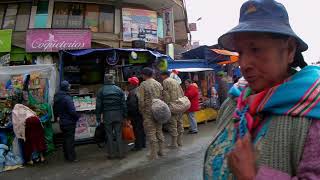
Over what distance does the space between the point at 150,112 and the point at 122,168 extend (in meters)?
1.33

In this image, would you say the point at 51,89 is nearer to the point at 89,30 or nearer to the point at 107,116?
the point at 107,116

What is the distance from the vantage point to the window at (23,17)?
48.9ft

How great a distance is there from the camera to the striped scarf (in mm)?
1334

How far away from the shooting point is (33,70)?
33.3ft

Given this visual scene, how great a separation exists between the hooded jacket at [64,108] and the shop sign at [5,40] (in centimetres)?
553

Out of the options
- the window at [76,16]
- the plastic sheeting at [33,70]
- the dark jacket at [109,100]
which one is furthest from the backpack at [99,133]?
the window at [76,16]

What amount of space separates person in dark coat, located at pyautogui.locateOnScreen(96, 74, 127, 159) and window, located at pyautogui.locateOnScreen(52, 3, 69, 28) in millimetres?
6453

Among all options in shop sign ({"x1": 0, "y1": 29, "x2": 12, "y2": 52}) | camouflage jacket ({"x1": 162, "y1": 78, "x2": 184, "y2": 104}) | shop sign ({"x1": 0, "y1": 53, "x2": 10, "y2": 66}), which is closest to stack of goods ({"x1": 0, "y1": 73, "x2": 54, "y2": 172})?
camouflage jacket ({"x1": 162, "y1": 78, "x2": 184, "y2": 104})

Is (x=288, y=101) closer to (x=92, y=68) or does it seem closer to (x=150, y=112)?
(x=150, y=112)

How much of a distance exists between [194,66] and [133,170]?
284 inches

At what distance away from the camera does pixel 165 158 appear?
29.4 feet

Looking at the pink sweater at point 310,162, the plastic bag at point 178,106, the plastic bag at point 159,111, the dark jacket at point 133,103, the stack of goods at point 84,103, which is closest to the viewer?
the pink sweater at point 310,162

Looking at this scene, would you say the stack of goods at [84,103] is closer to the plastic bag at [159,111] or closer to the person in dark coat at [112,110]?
the person in dark coat at [112,110]

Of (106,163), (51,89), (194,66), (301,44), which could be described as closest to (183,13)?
(194,66)
